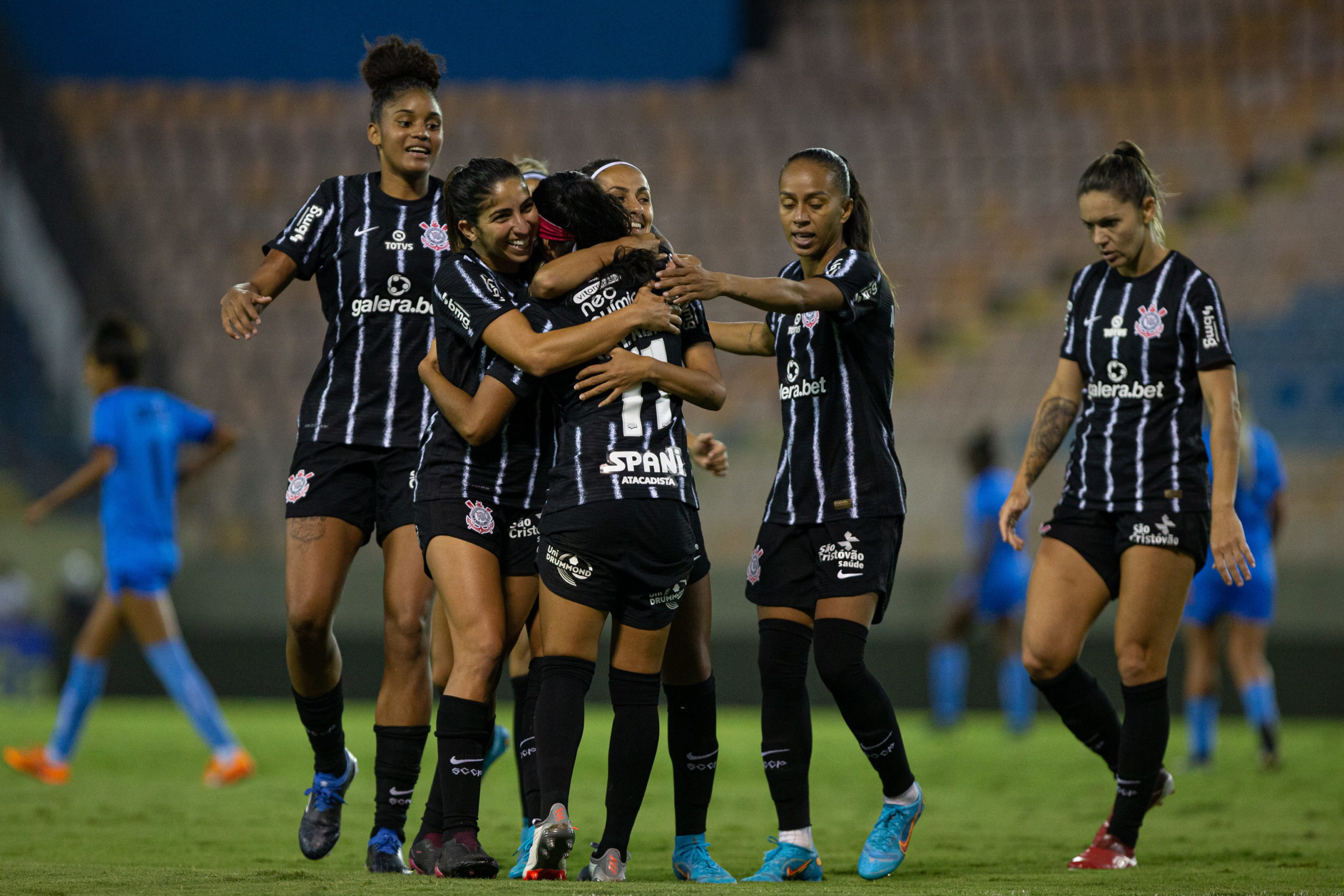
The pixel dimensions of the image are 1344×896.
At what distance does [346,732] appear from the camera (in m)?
9.98

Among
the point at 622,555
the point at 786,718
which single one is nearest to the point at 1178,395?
the point at 786,718

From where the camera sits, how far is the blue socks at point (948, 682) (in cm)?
1025

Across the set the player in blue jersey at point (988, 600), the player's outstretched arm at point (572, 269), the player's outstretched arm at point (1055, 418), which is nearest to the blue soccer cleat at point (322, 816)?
the player's outstretched arm at point (572, 269)

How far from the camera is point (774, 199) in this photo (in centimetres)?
1723

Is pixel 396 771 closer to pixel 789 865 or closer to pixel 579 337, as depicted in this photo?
pixel 789 865

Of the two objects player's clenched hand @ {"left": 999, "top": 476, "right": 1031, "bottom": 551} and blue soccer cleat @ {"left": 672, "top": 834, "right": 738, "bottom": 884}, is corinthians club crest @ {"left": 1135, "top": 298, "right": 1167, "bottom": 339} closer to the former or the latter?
player's clenched hand @ {"left": 999, "top": 476, "right": 1031, "bottom": 551}

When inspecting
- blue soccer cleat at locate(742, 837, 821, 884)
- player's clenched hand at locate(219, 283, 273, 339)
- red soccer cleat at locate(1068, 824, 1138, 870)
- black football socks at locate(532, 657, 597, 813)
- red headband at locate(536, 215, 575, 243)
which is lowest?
red soccer cleat at locate(1068, 824, 1138, 870)

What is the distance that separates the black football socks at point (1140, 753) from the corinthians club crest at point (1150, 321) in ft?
3.52

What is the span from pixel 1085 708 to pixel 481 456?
84.0 inches

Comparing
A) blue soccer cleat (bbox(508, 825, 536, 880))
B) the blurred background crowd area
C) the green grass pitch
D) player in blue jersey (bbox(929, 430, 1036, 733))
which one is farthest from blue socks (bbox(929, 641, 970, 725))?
blue soccer cleat (bbox(508, 825, 536, 880))

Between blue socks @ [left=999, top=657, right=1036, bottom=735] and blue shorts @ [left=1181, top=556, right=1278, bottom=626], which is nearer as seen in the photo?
blue shorts @ [left=1181, top=556, right=1278, bottom=626]

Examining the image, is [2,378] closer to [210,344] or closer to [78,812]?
[210,344]

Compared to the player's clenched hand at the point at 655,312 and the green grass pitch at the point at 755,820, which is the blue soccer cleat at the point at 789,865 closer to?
the green grass pitch at the point at 755,820

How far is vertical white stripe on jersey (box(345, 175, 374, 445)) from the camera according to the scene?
14.8 ft
